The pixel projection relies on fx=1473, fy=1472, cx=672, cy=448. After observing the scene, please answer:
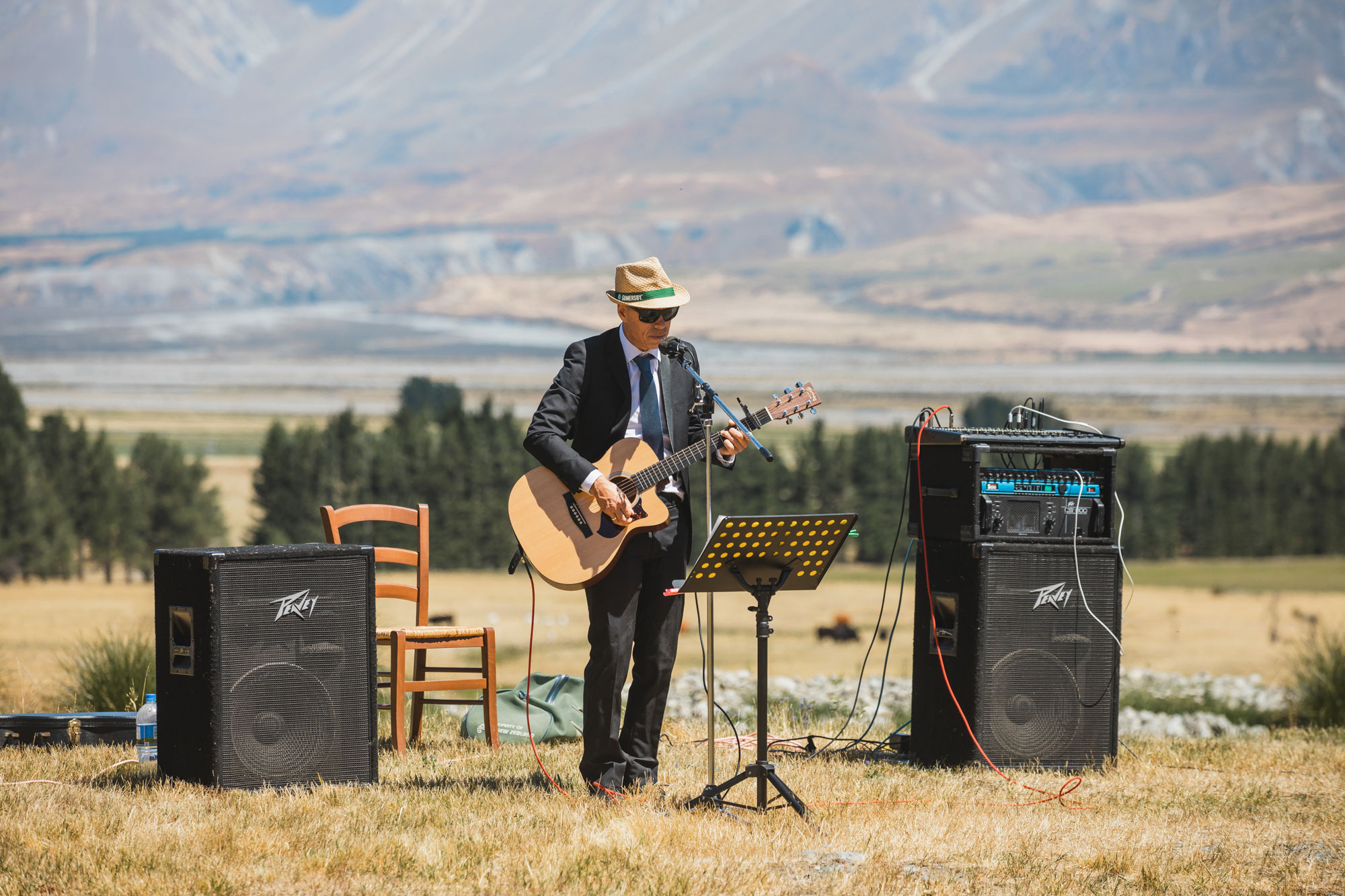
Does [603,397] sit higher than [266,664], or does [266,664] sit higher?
[603,397]

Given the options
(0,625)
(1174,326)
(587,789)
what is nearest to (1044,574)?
(587,789)

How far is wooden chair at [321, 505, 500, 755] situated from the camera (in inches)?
264

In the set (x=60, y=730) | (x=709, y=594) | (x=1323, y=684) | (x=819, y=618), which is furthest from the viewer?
(x=819, y=618)

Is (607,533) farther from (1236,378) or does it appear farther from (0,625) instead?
(1236,378)

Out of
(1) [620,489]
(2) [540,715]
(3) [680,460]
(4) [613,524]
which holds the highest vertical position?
(3) [680,460]

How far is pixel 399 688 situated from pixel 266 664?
1.32 m

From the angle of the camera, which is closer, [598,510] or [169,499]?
[598,510]

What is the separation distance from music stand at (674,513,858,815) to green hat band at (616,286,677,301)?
36.7 inches

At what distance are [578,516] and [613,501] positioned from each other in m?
0.22

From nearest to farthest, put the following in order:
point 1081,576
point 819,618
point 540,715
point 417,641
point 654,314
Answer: point 654,314 < point 1081,576 < point 417,641 < point 540,715 < point 819,618

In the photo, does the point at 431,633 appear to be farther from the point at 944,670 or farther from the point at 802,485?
the point at 802,485

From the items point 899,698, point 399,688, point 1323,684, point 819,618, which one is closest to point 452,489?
point 819,618

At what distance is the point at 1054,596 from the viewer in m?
6.30

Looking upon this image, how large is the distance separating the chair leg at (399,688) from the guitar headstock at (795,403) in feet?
7.84
